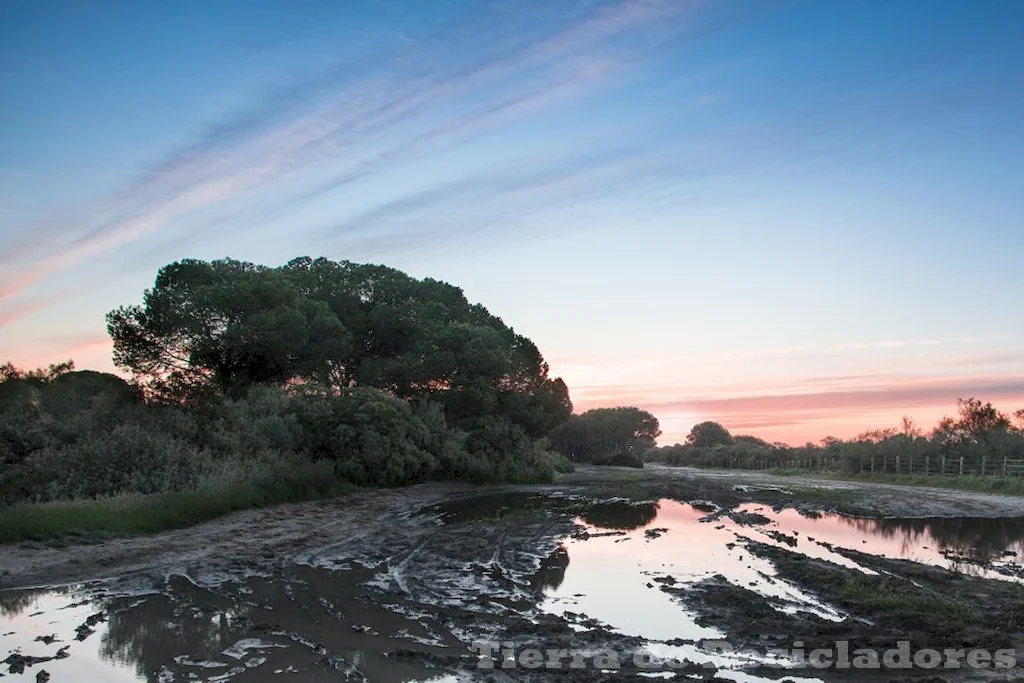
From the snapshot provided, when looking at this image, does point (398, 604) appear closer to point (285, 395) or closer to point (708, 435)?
→ point (285, 395)

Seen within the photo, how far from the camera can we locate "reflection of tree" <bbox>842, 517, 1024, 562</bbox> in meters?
17.7

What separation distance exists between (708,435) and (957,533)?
8770cm

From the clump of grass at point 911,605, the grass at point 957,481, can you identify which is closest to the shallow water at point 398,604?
the clump of grass at point 911,605

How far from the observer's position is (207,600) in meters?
11.9

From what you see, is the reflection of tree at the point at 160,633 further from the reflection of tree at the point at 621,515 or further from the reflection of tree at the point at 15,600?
the reflection of tree at the point at 621,515

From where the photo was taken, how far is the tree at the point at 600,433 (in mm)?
86938

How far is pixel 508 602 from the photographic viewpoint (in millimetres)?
11789

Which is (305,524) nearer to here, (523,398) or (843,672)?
(843,672)

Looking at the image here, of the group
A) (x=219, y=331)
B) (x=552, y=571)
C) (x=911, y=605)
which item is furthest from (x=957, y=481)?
(x=219, y=331)

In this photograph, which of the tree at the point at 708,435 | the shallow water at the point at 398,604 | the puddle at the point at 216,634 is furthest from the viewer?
the tree at the point at 708,435

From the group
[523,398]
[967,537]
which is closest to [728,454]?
[523,398]

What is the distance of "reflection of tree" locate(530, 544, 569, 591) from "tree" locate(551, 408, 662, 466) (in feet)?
213

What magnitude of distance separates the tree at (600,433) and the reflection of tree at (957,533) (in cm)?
5747

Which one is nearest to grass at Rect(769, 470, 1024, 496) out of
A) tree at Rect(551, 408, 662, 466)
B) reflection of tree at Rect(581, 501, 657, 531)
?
reflection of tree at Rect(581, 501, 657, 531)
